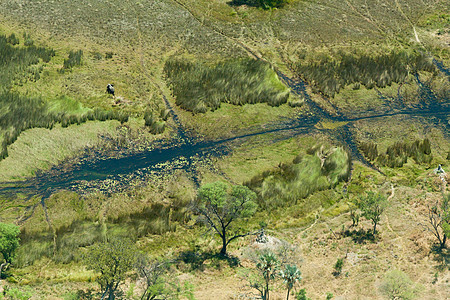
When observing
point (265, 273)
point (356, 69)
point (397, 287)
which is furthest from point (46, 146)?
point (356, 69)

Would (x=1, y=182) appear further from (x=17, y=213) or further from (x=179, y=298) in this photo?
(x=179, y=298)

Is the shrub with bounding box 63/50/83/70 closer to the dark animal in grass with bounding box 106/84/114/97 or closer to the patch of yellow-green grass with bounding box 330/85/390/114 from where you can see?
the dark animal in grass with bounding box 106/84/114/97

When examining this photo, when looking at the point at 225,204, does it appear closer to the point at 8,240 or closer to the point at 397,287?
the point at 397,287

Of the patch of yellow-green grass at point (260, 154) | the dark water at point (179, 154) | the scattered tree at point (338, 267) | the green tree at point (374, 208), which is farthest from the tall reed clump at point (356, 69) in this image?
the scattered tree at point (338, 267)

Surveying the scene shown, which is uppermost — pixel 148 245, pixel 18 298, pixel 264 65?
pixel 264 65

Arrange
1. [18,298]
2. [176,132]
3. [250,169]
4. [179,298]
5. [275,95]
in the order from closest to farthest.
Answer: [18,298] < [179,298] < [250,169] < [176,132] < [275,95]

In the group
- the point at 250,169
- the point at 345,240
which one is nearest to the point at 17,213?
the point at 250,169
